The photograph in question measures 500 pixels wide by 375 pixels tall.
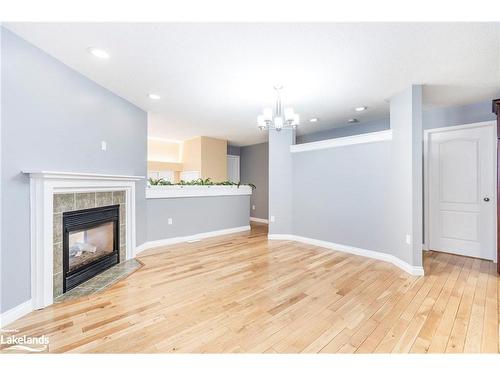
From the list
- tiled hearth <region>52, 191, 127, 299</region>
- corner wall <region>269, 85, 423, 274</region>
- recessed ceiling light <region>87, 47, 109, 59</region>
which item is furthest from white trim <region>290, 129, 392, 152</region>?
tiled hearth <region>52, 191, 127, 299</region>

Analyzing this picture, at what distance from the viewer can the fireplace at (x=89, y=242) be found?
8.13 feet

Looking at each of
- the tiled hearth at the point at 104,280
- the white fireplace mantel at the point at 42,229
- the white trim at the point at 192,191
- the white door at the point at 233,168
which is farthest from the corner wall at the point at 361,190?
the white fireplace mantel at the point at 42,229

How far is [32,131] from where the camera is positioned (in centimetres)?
209

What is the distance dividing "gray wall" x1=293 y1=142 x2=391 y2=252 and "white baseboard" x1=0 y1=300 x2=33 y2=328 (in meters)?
4.01

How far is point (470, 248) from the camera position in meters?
3.60

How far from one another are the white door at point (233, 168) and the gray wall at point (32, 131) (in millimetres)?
4720

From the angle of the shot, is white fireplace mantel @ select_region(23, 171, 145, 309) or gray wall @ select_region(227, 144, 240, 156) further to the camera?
gray wall @ select_region(227, 144, 240, 156)

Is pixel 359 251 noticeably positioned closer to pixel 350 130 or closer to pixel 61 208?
pixel 350 130

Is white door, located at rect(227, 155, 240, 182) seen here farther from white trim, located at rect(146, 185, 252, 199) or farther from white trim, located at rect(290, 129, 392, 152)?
white trim, located at rect(290, 129, 392, 152)

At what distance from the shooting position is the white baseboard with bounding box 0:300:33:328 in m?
1.84

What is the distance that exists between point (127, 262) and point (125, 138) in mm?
1920

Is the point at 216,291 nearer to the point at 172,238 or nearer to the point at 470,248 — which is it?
the point at 172,238

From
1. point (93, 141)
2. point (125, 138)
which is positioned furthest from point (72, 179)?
point (125, 138)

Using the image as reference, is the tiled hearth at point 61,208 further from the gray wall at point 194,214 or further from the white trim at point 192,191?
the gray wall at point 194,214
